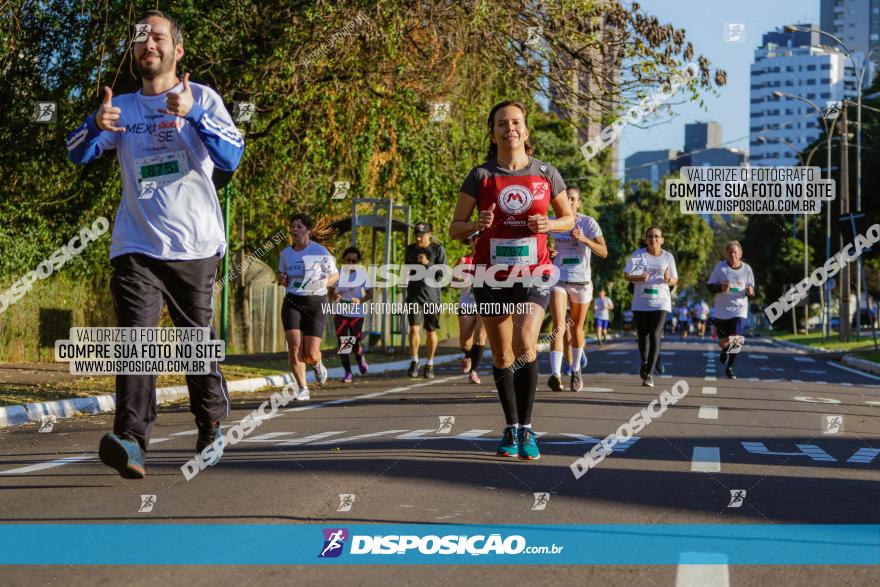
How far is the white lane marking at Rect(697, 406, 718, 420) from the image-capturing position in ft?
38.3

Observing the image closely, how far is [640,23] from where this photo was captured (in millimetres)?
19531

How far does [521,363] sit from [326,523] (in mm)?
2871

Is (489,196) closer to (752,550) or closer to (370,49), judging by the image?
(752,550)

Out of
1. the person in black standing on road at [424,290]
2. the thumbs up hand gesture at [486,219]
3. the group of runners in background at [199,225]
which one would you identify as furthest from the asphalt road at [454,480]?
the person in black standing on road at [424,290]

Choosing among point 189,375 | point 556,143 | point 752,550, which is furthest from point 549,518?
point 556,143

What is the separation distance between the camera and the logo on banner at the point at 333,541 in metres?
4.90

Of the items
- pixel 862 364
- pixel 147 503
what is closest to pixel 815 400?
pixel 147 503

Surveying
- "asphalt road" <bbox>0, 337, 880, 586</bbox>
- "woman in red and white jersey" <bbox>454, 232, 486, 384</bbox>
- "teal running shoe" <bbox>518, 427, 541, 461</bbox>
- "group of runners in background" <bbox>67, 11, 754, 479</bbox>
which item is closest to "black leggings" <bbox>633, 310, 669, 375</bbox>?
"woman in red and white jersey" <bbox>454, 232, 486, 384</bbox>

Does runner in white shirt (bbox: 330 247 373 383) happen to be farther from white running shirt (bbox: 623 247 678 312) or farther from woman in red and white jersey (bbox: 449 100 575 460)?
woman in red and white jersey (bbox: 449 100 575 460)

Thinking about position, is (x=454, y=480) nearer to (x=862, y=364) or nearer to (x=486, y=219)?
(x=486, y=219)

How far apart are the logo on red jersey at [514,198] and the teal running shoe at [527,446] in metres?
1.40

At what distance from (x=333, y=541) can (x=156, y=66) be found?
2.90 metres

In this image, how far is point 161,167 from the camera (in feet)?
21.9

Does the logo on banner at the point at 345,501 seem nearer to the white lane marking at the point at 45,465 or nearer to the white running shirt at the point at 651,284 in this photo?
the white lane marking at the point at 45,465
